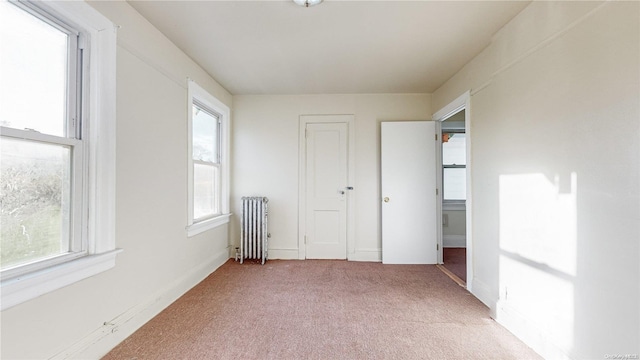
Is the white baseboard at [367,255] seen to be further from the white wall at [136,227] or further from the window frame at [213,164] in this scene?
the white wall at [136,227]

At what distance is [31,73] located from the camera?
54.5 inches

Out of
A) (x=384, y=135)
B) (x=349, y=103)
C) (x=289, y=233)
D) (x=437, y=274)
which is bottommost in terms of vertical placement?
(x=437, y=274)

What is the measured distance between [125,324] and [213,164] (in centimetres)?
204

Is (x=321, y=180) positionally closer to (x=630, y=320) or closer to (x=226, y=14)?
(x=226, y=14)

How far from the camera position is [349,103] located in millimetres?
3904

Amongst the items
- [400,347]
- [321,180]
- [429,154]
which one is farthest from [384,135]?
[400,347]

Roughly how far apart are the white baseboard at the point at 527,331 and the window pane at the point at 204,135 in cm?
342

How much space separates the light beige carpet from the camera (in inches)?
69.4

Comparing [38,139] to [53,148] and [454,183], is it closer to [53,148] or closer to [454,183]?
[53,148]

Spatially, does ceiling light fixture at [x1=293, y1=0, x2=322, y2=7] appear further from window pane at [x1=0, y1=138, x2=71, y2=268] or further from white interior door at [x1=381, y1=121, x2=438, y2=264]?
white interior door at [x1=381, y1=121, x2=438, y2=264]

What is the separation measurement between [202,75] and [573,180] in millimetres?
3514

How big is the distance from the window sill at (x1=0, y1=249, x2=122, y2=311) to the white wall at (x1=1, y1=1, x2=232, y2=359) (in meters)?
0.04

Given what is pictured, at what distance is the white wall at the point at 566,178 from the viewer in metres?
1.29

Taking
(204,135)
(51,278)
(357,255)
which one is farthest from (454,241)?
(51,278)
